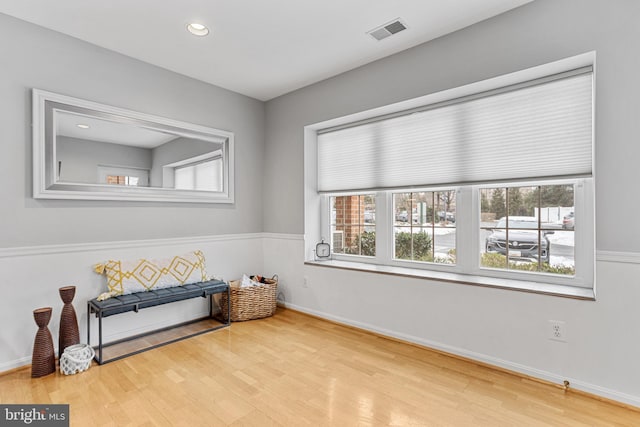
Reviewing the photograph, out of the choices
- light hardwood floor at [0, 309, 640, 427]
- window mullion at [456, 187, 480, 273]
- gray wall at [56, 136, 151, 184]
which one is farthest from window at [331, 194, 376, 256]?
gray wall at [56, 136, 151, 184]

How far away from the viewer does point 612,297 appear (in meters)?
1.93

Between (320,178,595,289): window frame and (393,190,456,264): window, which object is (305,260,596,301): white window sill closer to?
(320,178,595,289): window frame

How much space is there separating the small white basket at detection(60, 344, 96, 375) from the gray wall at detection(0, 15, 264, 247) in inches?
33.3

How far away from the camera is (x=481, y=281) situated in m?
2.48

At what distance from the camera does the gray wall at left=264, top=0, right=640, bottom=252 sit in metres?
1.89

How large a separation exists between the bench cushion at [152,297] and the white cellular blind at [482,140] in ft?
5.83

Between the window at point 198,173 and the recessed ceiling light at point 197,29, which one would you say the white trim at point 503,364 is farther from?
the recessed ceiling light at point 197,29

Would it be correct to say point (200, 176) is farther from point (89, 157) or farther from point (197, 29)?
point (197, 29)

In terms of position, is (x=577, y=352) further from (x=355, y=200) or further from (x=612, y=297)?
(x=355, y=200)

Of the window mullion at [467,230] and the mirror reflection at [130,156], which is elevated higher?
the mirror reflection at [130,156]

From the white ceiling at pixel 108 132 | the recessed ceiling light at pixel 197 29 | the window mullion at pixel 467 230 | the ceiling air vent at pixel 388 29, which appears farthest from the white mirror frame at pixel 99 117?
the window mullion at pixel 467 230

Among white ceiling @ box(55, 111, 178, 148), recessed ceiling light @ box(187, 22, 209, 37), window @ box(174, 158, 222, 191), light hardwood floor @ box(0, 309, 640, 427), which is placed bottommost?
light hardwood floor @ box(0, 309, 640, 427)

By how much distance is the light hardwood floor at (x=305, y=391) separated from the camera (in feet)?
5.91

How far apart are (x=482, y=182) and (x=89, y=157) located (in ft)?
10.7
